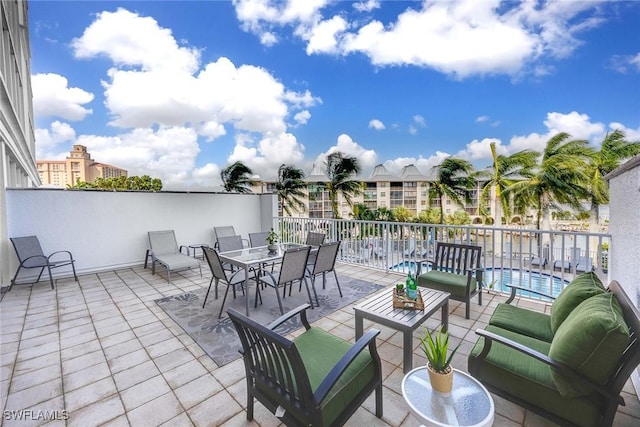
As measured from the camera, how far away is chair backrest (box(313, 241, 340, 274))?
392 cm

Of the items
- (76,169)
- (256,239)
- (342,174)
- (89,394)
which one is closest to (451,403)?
(89,394)

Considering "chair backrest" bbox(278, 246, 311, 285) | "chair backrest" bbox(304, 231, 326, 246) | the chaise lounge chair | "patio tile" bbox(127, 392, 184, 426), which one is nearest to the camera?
"patio tile" bbox(127, 392, 184, 426)

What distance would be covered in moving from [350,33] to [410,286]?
8619mm

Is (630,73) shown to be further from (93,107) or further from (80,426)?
(93,107)

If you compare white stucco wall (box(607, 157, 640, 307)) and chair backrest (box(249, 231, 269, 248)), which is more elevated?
white stucco wall (box(607, 157, 640, 307))

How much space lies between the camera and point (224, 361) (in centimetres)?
253

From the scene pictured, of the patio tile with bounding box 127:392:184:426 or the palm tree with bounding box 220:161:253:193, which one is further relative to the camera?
the palm tree with bounding box 220:161:253:193

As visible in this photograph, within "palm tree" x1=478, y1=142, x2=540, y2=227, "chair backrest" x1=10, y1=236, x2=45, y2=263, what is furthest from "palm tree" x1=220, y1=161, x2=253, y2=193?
"palm tree" x1=478, y1=142, x2=540, y2=227

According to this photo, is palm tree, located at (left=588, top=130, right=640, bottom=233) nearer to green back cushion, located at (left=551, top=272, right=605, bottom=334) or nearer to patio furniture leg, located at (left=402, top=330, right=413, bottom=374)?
green back cushion, located at (left=551, top=272, right=605, bottom=334)

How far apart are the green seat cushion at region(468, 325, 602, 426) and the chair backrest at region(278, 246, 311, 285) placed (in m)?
2.24

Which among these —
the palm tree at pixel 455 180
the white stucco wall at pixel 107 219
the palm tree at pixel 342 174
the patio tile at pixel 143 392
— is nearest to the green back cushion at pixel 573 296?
the patio tile at pixel 143 392

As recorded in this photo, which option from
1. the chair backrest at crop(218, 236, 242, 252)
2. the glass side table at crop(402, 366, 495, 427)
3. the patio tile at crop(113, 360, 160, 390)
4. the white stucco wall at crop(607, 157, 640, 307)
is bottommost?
the patio tile at crop(113, 360, 160, 390)

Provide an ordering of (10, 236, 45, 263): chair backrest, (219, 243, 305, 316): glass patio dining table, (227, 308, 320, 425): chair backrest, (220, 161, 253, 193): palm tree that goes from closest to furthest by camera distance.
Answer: (227, 308, 320, 425): chair backrest, (219, 243, 305, 316): glass patio dining table, (10, 236, 45, 263): chair backrest, (220, 161, 253, 193): palm tree

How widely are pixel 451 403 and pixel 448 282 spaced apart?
2.21 meters
